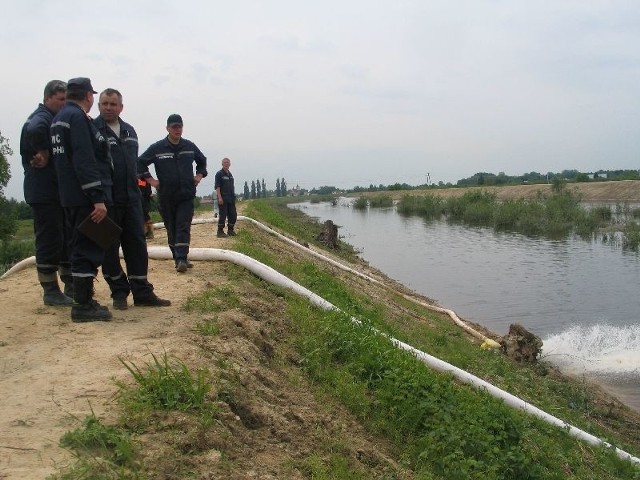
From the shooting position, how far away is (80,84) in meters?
5.15

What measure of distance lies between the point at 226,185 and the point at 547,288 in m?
11.5

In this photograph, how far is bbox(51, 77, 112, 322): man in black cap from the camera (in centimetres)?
508

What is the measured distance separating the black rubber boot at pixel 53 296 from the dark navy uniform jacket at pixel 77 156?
114 centimetres

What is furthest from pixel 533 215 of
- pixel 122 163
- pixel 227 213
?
pixel 122 163

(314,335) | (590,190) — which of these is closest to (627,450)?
(314,335)

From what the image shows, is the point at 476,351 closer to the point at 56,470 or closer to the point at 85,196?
the point at 85,196

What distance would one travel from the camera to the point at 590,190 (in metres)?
64.8

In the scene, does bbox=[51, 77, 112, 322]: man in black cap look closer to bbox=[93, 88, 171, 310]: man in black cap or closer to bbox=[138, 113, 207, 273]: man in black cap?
bbox=[93, 88, 171, 310]: man in black cap

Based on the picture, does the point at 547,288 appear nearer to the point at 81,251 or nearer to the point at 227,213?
the point at 227,213

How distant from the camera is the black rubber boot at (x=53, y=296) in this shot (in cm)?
587

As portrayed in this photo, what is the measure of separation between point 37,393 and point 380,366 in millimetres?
3248

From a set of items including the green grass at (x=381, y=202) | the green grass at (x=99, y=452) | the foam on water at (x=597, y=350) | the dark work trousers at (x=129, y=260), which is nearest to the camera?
the green grass at (x=99, y=452)

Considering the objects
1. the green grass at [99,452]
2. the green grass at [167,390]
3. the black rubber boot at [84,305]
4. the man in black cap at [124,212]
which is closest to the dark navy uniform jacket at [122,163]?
the man in black cap at [124,212]

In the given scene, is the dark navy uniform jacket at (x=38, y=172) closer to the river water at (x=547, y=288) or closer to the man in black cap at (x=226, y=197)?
the man in black cap at (x=226, y=197)
